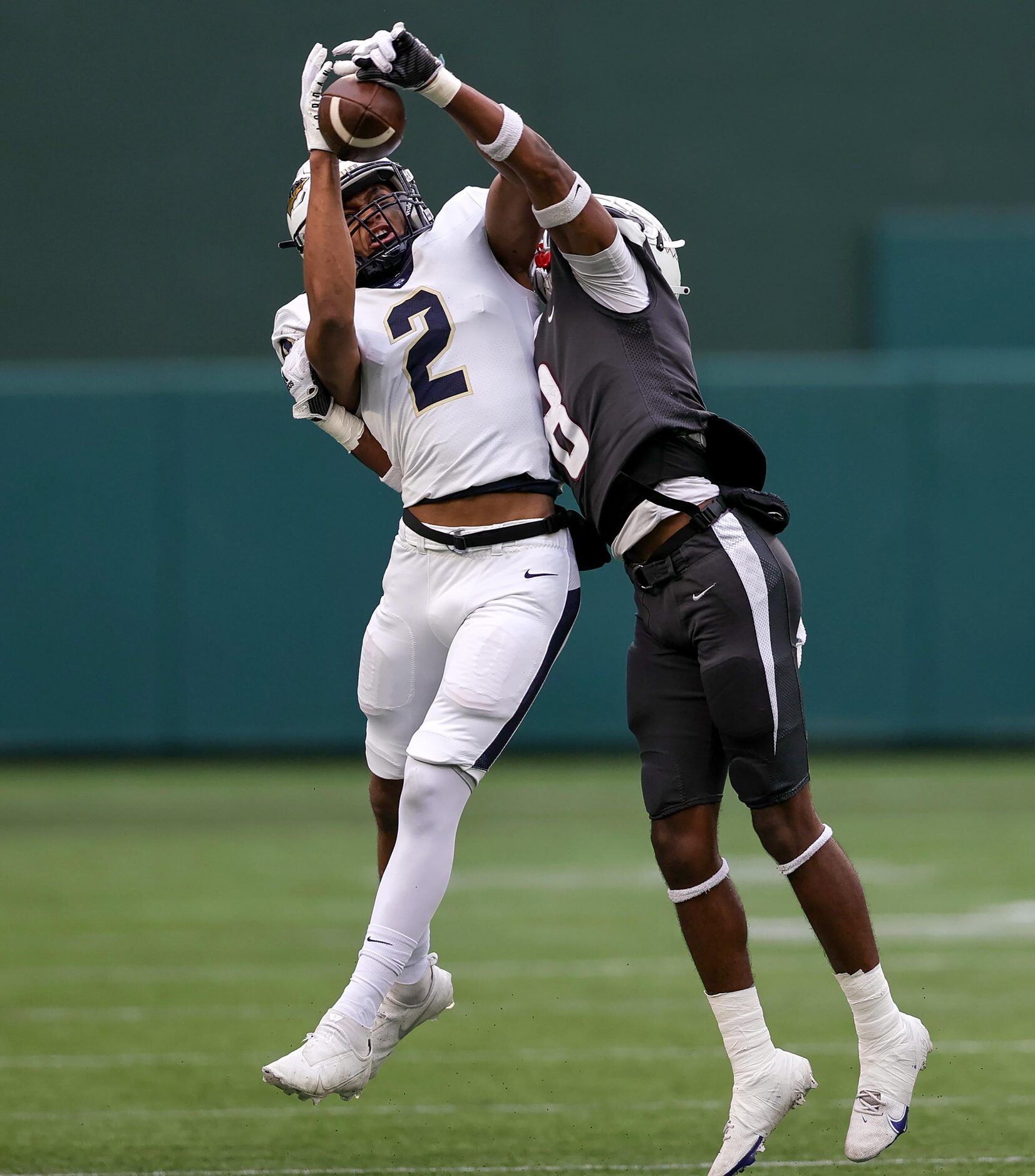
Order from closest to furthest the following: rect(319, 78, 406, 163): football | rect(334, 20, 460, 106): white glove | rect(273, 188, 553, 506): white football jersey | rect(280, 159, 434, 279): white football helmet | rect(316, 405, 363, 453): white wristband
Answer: rect(334, 20, 460, 106): white glove → rect(319, 78, 406, 163): football → rect(273, 188, 553, 506): white football jersey → rect(280, 159, 434, 279): white football helmet → rect(316, 405, 363, 453): white wristband

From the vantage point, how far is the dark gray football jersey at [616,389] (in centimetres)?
416

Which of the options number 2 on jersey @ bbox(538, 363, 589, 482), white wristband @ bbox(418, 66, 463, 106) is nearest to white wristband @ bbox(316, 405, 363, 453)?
number 2 on jersey @ bbox(538, 363, 589, 482)

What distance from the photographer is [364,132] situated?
4.17 meters

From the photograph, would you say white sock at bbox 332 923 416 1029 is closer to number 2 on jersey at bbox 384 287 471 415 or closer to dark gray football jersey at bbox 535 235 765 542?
dark gray football jersey at bbox 535 235 765 542

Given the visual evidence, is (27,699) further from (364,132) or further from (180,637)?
(364,132)

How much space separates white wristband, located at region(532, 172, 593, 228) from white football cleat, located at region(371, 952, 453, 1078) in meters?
1.81

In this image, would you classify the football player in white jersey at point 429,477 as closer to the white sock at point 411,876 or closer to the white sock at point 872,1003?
the white sock at point 411,876

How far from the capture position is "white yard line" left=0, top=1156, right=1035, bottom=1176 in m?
4.33

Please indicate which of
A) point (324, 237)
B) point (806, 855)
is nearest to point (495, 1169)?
point (806, 855)

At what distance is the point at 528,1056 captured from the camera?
550cm

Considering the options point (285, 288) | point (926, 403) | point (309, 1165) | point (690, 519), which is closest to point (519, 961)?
point (309, 1165)

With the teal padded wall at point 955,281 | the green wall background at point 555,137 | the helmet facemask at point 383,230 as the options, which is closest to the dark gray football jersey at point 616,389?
the helmet facemask at point 383,230

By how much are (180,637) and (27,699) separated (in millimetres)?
1033

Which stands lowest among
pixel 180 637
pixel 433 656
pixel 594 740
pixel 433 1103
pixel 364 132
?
pixel 594 740
